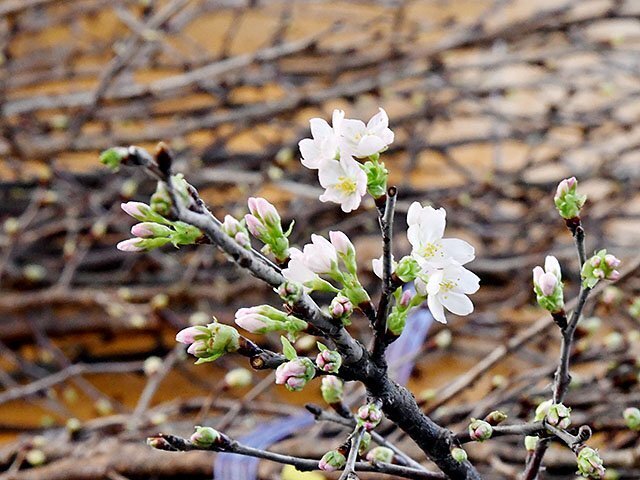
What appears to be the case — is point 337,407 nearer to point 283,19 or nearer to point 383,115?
point 383,115

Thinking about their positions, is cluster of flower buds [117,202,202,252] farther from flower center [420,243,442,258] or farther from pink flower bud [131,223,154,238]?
flower center [420,243,442,258]

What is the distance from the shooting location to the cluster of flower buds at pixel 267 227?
12.9 inches

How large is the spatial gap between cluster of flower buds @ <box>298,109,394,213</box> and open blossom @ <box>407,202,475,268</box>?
0.08ft

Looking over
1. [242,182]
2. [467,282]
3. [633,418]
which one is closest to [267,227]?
[467,282]

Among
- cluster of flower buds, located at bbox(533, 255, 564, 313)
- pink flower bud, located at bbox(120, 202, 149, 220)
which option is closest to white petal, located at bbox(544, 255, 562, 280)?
cluster of flower buds, located at bbox(533, 255, 564, 313)

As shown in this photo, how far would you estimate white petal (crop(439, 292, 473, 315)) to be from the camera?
1.18ft

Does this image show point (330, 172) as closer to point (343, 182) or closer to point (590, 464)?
point (343, 182)

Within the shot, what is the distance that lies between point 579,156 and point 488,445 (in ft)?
3.93

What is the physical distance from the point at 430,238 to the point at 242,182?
3.32 ft

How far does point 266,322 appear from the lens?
32 cm

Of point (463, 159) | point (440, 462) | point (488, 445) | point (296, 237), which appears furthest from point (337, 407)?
point (463, 159)

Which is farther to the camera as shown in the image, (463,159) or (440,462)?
(463,159)

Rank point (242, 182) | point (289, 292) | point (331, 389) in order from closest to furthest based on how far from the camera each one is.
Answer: point (289, 292), point (331, 389), point (242, 182)

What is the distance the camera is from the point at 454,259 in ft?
1.15
